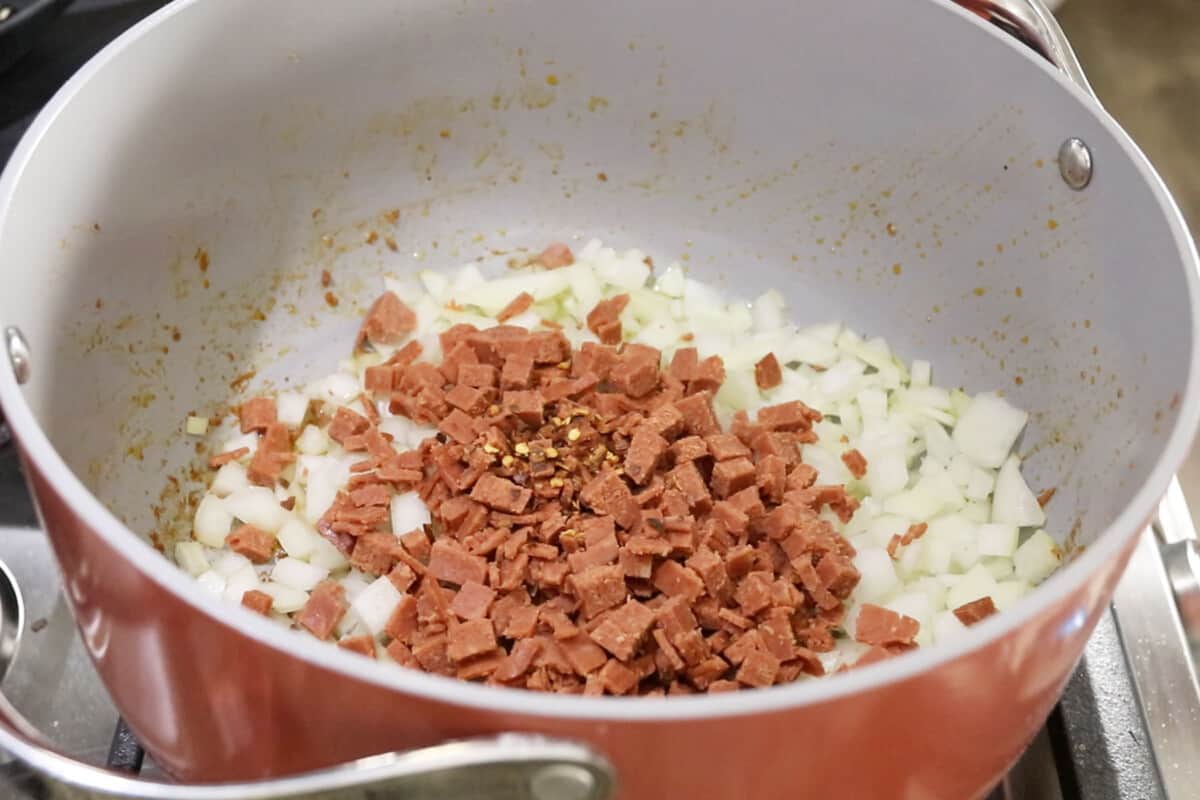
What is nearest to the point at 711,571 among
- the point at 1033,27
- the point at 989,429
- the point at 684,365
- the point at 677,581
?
the point at 677,581

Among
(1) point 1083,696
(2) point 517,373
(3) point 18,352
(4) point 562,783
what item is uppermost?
(3) point 18,352

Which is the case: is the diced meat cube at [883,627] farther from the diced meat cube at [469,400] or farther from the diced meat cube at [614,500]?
the diced meat cube at [469,400]

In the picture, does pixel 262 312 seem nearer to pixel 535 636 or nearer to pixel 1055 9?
pixel 535 636

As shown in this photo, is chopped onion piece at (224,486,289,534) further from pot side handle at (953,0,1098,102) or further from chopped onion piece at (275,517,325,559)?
pot side handle at (953,0,1098,102)

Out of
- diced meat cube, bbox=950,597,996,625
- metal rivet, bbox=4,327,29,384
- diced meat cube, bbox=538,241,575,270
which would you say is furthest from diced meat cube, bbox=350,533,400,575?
diced meat cube, bbox=950,597,996,625

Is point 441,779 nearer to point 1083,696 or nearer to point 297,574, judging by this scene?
point 297,574

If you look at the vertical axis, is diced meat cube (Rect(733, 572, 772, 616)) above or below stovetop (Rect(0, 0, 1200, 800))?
above
